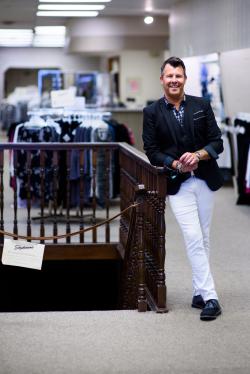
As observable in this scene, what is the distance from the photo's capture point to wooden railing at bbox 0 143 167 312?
5902mm

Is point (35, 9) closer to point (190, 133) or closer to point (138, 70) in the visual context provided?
point (138, 70)

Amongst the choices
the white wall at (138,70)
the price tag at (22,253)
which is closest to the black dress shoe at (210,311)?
the price tag at (22,253)

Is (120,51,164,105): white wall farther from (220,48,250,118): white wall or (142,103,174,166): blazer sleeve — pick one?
(142,103,174,166): blazer sleeve

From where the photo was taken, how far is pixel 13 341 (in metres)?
5.11

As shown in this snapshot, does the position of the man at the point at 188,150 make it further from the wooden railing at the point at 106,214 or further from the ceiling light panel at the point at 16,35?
the ceiling light panel at the point at 16,35

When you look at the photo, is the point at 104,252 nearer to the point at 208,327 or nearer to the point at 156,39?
the point at 208,327

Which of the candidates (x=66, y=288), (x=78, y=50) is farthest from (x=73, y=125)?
(x=78, y=50)

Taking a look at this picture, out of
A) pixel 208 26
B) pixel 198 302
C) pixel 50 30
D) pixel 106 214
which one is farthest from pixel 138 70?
pixel 198 302

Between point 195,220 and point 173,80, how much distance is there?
3.01ft

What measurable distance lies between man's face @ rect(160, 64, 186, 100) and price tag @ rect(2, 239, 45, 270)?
1.48 m

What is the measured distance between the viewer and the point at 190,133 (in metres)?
5.51

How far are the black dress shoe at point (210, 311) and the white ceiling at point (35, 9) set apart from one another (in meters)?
9.29

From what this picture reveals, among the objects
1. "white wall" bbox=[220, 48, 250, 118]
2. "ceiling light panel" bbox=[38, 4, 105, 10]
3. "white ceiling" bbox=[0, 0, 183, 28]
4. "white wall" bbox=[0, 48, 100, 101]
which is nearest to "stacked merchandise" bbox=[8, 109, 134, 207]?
"white wall" bbox=[220, 48, 250, 118]

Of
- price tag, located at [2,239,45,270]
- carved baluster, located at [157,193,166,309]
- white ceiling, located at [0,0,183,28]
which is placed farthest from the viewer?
white ceiling, located at [0,0,183,28]
